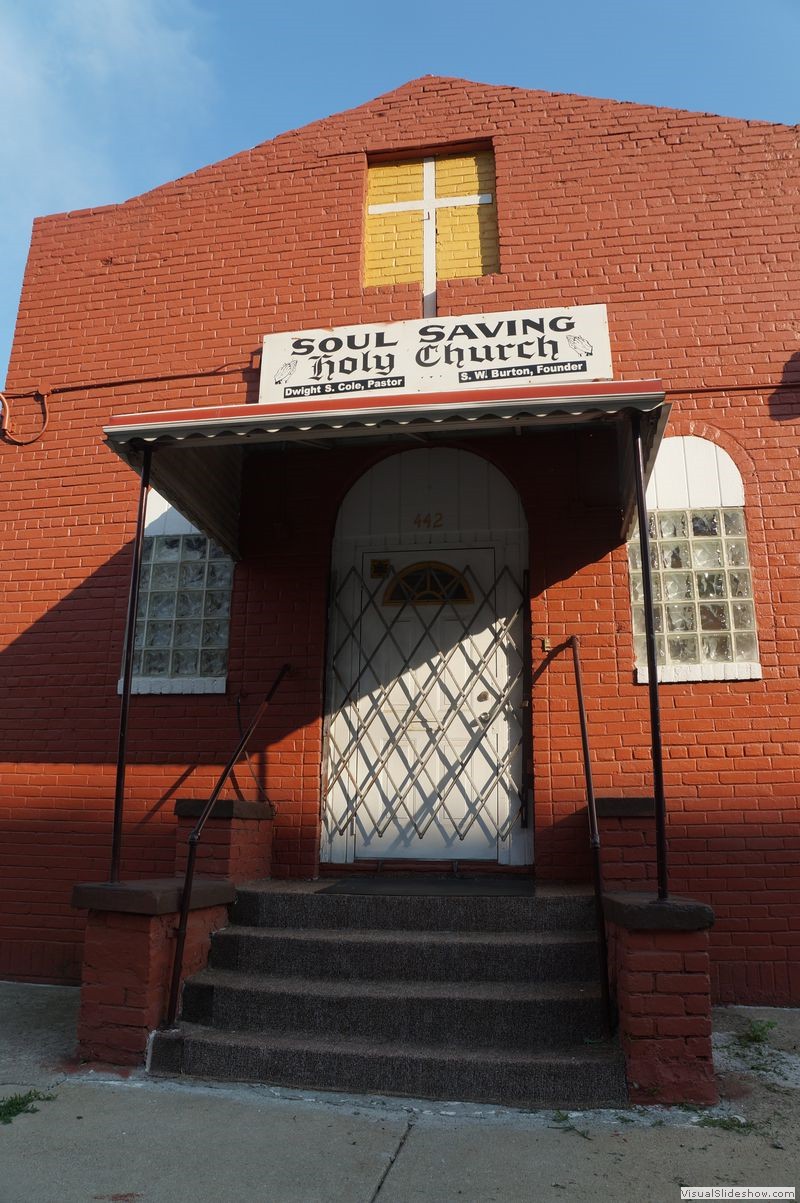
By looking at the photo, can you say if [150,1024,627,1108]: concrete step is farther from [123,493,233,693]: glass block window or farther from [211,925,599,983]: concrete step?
[123,493,233,693]: glass block window

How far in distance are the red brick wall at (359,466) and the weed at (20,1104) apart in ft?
7.22

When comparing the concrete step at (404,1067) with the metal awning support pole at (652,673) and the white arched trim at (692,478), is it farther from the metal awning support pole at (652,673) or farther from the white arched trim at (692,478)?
the white arched trim at (692,478)

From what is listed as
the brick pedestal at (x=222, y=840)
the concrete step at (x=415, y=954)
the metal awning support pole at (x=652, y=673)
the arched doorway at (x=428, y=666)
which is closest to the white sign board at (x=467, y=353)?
the arched doorway at (x=428, y=666)

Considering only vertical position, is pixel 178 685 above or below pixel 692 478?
below

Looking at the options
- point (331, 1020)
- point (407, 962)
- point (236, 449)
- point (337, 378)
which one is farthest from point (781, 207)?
point (331, 1020)

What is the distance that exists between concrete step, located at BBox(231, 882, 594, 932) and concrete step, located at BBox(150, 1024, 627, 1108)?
733 mm

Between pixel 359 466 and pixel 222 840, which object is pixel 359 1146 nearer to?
pixel 222 840

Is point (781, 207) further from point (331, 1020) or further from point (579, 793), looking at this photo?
point (331, 1020)

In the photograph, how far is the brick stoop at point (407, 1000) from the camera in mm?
3859

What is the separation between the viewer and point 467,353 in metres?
6.16

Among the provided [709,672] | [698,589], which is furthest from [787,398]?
[709,672]

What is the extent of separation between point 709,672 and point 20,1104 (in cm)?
442

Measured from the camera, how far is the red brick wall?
5.62m

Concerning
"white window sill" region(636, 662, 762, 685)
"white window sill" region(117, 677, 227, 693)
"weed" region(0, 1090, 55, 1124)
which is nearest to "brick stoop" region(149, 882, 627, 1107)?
"weed" region(0, 1090, 55, 1124)
